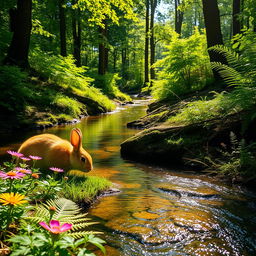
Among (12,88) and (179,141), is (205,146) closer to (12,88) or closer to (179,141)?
(179,141)

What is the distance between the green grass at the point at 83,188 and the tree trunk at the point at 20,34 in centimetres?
1007

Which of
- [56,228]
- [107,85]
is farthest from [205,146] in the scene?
[107,85]

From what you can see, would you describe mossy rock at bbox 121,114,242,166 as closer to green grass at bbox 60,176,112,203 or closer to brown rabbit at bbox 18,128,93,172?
green grass at bbox 60,176,112,203

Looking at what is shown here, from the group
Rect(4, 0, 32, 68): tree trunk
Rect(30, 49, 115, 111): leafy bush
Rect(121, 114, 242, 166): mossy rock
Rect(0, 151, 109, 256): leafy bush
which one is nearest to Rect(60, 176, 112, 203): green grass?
Rect(0, 151, 109, 256): leafy bush

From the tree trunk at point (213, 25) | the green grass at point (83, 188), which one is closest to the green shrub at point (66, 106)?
the tree trunk at point (213, 25)

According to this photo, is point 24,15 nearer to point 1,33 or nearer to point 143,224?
point 1,33

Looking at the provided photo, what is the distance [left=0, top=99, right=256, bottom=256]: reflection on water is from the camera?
2.72 meters

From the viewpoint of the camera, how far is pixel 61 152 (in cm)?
411

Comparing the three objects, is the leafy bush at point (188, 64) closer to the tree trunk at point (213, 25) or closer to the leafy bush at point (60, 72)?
the tree trunk at point (213, 25)

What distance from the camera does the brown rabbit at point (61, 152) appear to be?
400 cm

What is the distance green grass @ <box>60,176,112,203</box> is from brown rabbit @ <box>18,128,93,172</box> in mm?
193

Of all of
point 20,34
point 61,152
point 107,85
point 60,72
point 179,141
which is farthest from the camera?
point 107,85

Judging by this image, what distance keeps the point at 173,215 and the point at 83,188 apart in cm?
116

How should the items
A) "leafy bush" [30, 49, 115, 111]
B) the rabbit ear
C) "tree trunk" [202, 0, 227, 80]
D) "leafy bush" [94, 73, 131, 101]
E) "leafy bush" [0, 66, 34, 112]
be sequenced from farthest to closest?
"leafy bush" [94, 73, 131, 101] → "leafy bush" [30, 49, 115, 111] → "leafy bush" [0, 66, 34, 112] → "tree trunk" [202, 0, 227, 80] → the rabbit ear
